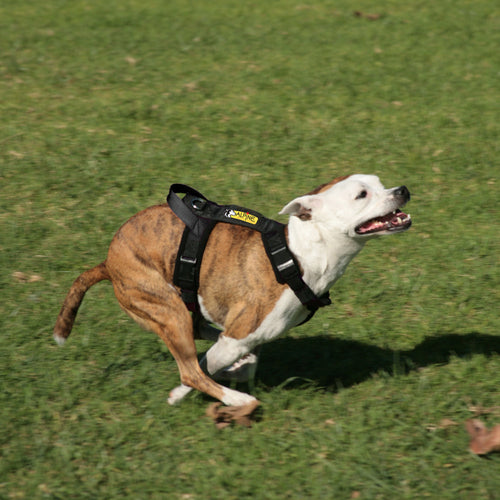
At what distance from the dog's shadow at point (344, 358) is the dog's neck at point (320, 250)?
2.92ft

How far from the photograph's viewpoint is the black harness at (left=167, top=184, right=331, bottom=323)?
15.1ft

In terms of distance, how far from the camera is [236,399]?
15.8 ft

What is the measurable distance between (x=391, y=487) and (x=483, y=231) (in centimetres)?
356

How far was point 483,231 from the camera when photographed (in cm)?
714

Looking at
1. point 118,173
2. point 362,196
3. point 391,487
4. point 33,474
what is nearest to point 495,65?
point 118,173

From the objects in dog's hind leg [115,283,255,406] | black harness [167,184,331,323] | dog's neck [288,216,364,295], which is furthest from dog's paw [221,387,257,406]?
dog's neck [288,216,364,295]

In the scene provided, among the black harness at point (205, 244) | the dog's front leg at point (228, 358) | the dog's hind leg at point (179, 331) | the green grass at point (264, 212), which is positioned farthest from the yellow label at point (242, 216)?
the green grass at point (264, 212)

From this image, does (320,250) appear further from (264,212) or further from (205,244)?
(264,212)

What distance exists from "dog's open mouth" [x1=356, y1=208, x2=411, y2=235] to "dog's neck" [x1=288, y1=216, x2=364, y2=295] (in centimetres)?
11

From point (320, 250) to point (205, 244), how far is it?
740 mm

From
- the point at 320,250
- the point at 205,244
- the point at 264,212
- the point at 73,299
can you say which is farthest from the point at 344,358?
the point at 264,212

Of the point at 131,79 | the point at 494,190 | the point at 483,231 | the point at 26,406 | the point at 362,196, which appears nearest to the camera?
the point at 362,196

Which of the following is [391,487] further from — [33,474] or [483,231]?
[483,231]

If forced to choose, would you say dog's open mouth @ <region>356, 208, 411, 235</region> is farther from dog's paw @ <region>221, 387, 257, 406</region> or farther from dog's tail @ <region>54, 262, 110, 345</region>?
dog's tail @ <region>54, 262, 110, 345</region>
